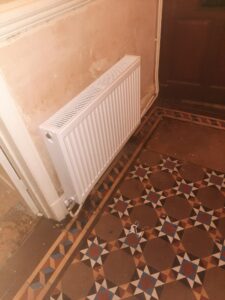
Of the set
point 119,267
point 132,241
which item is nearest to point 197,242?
point 132,241

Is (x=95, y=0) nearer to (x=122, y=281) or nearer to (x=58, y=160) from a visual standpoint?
(x=58, y=160)

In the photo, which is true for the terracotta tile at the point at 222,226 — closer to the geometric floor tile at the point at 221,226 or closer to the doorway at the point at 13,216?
the geometric floor tile at the point at 221,226

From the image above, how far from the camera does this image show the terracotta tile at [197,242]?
1.45m

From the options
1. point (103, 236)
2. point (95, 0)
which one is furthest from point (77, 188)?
point (95, 0)

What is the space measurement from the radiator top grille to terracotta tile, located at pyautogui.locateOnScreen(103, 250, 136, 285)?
0.89 metres

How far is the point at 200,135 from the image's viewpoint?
7.29 ft

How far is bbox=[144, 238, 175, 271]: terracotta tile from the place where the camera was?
142 cm

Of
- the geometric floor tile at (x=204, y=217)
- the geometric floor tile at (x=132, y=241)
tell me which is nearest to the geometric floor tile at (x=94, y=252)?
the geometric floor tile at (x=132, y=241)

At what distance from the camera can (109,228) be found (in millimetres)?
1613

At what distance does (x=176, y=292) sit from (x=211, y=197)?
71cm

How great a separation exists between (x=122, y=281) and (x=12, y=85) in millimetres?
1215

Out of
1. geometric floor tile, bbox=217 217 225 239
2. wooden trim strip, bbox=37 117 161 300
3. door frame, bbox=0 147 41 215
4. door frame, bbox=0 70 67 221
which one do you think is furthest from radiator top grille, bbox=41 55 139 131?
geometric floor tile, bbox=217 217 225 239

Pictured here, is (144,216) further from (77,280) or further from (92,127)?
(92,127)

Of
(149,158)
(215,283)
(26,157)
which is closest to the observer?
(26,157)
